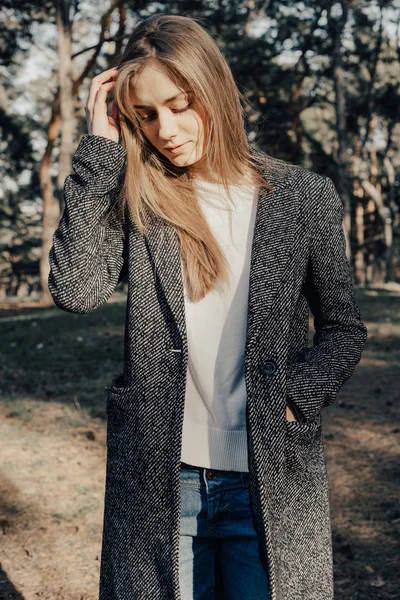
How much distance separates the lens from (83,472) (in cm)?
555

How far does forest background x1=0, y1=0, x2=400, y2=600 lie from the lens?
4.40 meters

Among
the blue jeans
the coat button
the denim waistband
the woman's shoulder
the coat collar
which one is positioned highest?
the woman's shoulder

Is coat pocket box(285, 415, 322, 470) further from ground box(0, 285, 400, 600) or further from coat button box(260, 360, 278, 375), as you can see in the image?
ground box(0, 285, 400, 600)

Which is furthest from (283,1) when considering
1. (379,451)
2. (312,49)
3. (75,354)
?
(379,451)

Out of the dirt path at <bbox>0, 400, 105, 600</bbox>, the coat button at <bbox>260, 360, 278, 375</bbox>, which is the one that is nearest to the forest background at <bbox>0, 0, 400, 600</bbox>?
the dirt path at <bbox>0, 400, 105, 600</bbox>

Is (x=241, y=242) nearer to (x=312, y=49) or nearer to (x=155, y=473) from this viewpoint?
(x=155, y=473)

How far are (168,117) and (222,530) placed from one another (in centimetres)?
111

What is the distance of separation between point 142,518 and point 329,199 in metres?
0.99

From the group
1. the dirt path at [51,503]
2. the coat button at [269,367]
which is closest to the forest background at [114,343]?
the dirt path at [51,503]

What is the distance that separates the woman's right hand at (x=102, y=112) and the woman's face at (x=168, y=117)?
0.39 feet

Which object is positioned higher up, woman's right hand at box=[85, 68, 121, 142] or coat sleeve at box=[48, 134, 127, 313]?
woman's right hand at box=[85, 68, 121, 142]

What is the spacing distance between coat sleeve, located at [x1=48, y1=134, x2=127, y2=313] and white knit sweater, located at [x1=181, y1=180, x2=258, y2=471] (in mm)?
271

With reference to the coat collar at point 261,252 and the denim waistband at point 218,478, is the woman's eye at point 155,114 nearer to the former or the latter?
the coat collar at point 261,252

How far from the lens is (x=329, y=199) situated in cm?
191
